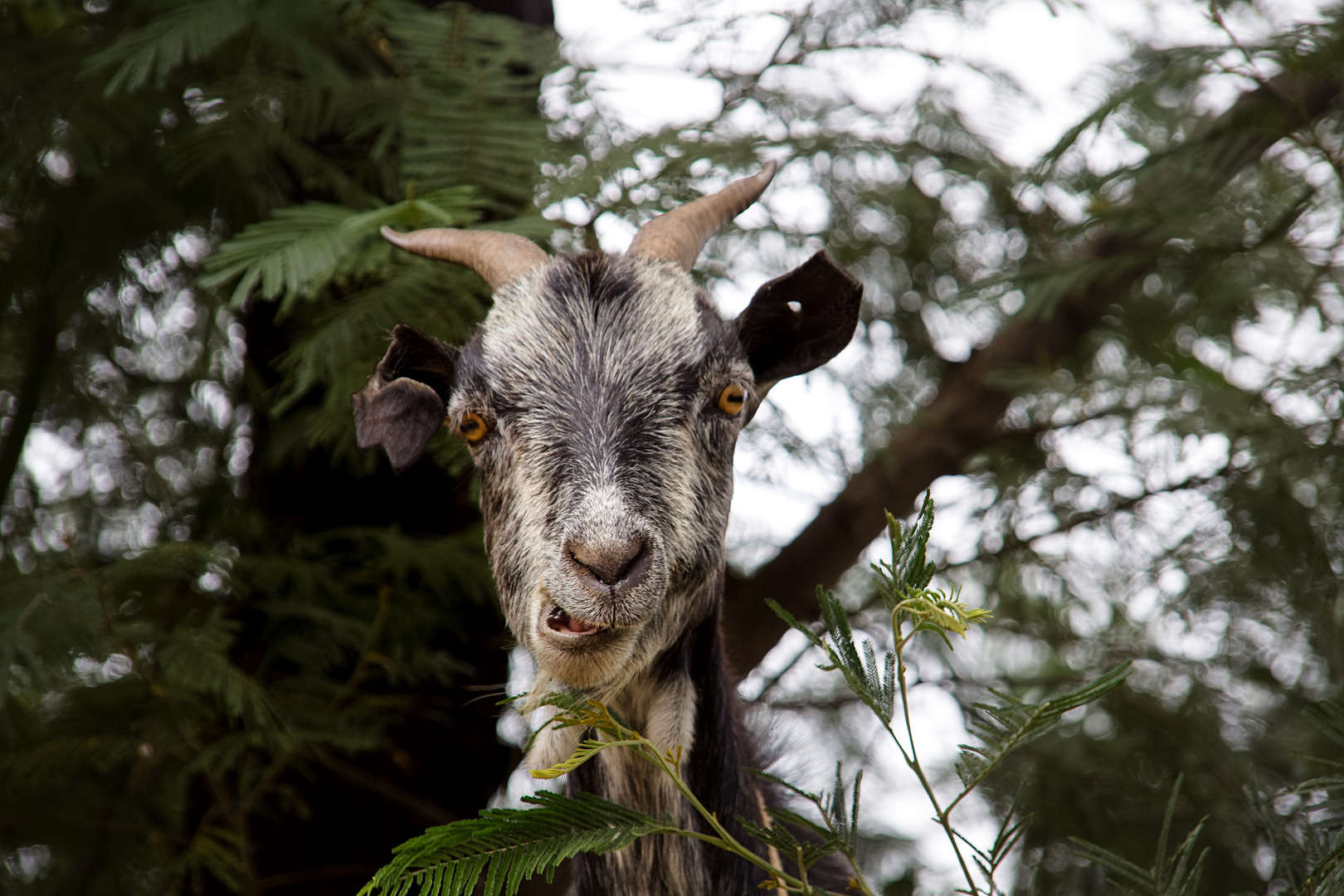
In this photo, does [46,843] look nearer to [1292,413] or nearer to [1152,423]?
[1152,423]

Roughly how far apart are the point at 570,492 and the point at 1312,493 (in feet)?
17.8

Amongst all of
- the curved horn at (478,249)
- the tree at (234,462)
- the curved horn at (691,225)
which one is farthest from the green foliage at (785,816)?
the tree at (234,462)

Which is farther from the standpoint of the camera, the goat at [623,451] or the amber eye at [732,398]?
the amber eye at [732,398]

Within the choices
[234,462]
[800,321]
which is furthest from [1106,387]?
[234,462]

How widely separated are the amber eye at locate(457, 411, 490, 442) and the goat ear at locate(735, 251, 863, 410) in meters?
0.89

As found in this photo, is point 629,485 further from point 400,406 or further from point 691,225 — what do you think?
point 691,225

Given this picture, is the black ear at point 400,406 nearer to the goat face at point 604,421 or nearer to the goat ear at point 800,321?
the goat face at point 604,421

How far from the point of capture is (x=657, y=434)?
10.4 feet

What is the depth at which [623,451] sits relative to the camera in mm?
3055

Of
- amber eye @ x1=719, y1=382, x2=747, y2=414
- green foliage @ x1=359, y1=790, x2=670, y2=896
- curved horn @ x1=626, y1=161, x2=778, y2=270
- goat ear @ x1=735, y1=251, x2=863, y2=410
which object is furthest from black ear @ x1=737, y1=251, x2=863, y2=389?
green foliage @ x1=359, y1=790, x2=670, y2=896

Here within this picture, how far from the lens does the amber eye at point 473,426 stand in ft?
11.0

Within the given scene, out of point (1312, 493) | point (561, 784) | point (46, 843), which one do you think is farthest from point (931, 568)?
point (46, 843)

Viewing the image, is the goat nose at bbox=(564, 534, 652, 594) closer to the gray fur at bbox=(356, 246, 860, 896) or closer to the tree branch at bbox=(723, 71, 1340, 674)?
the gray fur at bbox=(356, 246, 860, 896)

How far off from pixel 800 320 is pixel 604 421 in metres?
0.92
